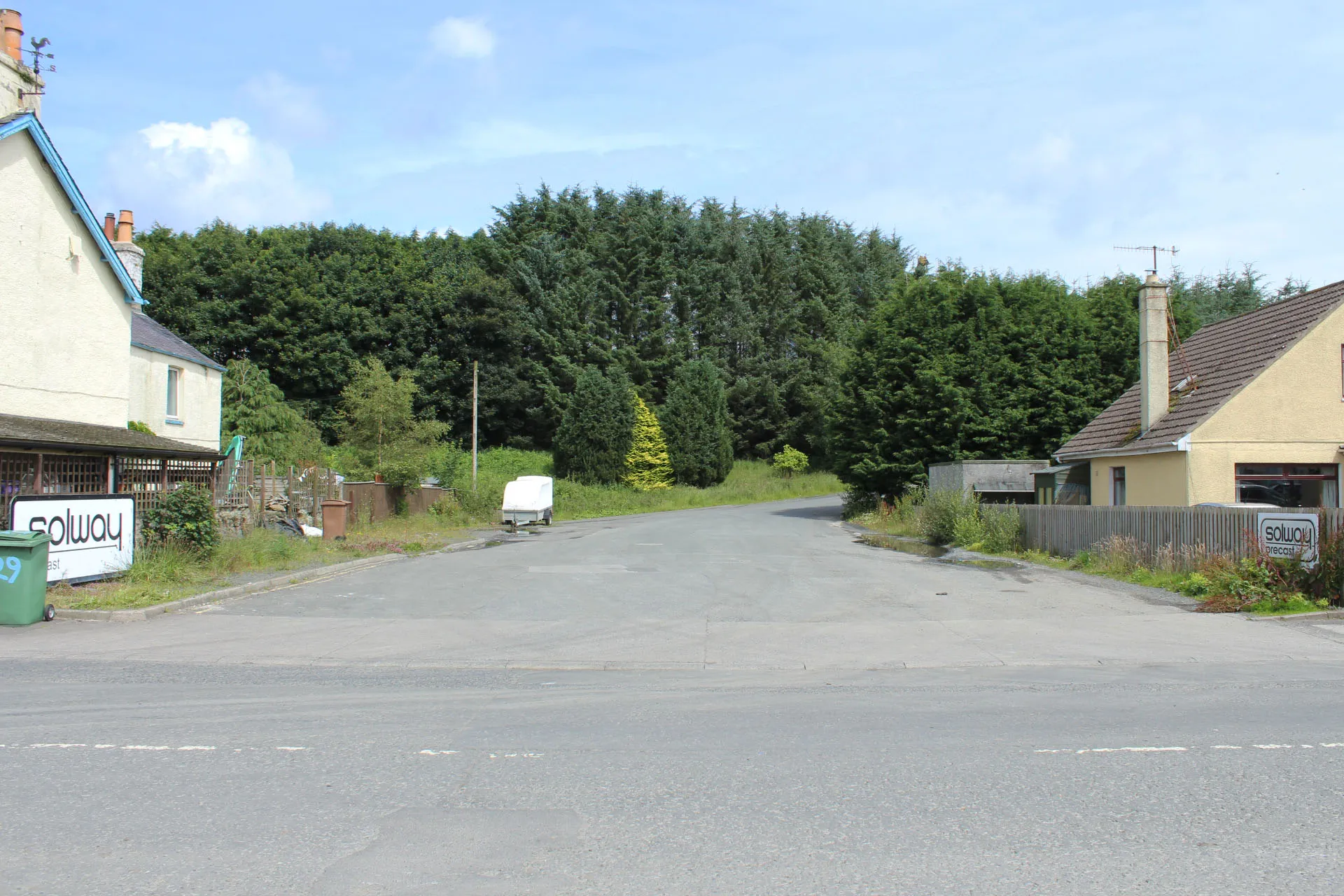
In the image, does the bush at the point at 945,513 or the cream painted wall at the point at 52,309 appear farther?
the bush at the point at 945,513

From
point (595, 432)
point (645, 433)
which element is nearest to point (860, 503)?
point (595, 432)

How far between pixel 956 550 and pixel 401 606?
49.8ft

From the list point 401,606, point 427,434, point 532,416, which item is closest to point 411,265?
point 532,416

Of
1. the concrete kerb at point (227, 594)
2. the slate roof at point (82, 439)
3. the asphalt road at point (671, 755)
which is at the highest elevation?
the slate roof at point (82, 439)

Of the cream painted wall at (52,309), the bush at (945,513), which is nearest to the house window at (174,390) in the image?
the cream painted wall at (52,309)

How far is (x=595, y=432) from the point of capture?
61969 millimetres

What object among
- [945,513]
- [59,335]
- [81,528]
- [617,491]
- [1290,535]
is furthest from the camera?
[617,491]

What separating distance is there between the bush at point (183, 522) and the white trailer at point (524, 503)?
828 inches

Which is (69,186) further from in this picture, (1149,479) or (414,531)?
(1149,479)

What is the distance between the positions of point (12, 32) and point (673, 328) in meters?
54.6

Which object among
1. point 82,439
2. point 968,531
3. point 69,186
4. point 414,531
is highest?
point 69,186

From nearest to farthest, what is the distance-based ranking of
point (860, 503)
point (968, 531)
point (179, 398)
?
point (968, 531), point (179, 398), point (860, 503)

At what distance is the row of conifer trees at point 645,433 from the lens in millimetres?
62156

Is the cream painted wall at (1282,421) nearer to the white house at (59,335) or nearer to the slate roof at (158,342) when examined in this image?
the white house at (59,335)
